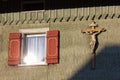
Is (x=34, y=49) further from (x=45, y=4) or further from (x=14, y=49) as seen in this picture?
(x=45, y=4)

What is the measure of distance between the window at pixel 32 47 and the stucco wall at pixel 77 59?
27 centimetres

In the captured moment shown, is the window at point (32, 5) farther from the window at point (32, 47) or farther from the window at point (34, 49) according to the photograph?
the window at point (34, 49)

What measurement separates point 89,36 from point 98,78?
174 centimetres

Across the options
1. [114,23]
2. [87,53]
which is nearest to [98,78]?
[87,53]

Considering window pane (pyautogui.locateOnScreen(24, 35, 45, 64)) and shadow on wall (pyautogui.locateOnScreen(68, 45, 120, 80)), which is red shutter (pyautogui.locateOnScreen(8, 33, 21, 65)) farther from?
shadow on wall (pyautogui.locateOnScreen(68, 45, 120, 80))

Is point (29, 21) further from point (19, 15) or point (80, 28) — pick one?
point (80, 28)

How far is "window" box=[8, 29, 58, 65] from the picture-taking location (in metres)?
18.2

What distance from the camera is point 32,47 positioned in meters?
18.8

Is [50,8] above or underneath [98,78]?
above

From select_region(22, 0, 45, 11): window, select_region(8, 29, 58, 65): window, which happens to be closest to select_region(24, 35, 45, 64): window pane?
select_region(8, 29, 58, 65): window

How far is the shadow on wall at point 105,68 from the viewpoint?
17.4 meters

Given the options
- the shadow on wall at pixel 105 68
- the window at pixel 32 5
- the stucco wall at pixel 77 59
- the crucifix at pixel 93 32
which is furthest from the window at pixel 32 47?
the shadow on wall at pixel 105 68

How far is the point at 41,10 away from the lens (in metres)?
18.9

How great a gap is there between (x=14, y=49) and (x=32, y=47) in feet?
2.42
